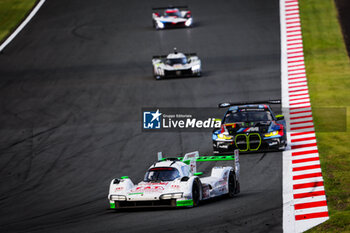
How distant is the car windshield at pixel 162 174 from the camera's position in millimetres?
16766

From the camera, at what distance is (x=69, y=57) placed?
42125mm

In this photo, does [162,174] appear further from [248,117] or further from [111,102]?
[111,102]

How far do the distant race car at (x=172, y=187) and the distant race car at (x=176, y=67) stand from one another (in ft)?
60.0

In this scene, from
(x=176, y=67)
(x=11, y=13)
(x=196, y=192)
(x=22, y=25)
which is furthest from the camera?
(x=11, y=13)

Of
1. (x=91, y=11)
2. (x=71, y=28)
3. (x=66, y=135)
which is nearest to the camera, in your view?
(x=66, y=135)

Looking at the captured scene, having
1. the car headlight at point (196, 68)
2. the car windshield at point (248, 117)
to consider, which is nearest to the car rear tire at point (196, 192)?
the car windshield at point (248, 117)

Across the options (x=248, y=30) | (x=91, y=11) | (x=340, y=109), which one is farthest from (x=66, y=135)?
(x=91, y=11)

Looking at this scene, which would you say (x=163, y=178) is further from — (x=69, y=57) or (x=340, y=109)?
(x=69, y=57)

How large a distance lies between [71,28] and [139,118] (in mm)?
19987

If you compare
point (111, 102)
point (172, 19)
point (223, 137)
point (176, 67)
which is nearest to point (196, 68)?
point (176, 67)

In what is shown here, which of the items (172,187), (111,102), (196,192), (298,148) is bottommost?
(298,148)

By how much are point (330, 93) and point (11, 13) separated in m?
28.6

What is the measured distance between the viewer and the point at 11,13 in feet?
171

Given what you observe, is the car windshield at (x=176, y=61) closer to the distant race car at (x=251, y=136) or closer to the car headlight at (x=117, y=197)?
the distant race car at (x=251, y=136)
